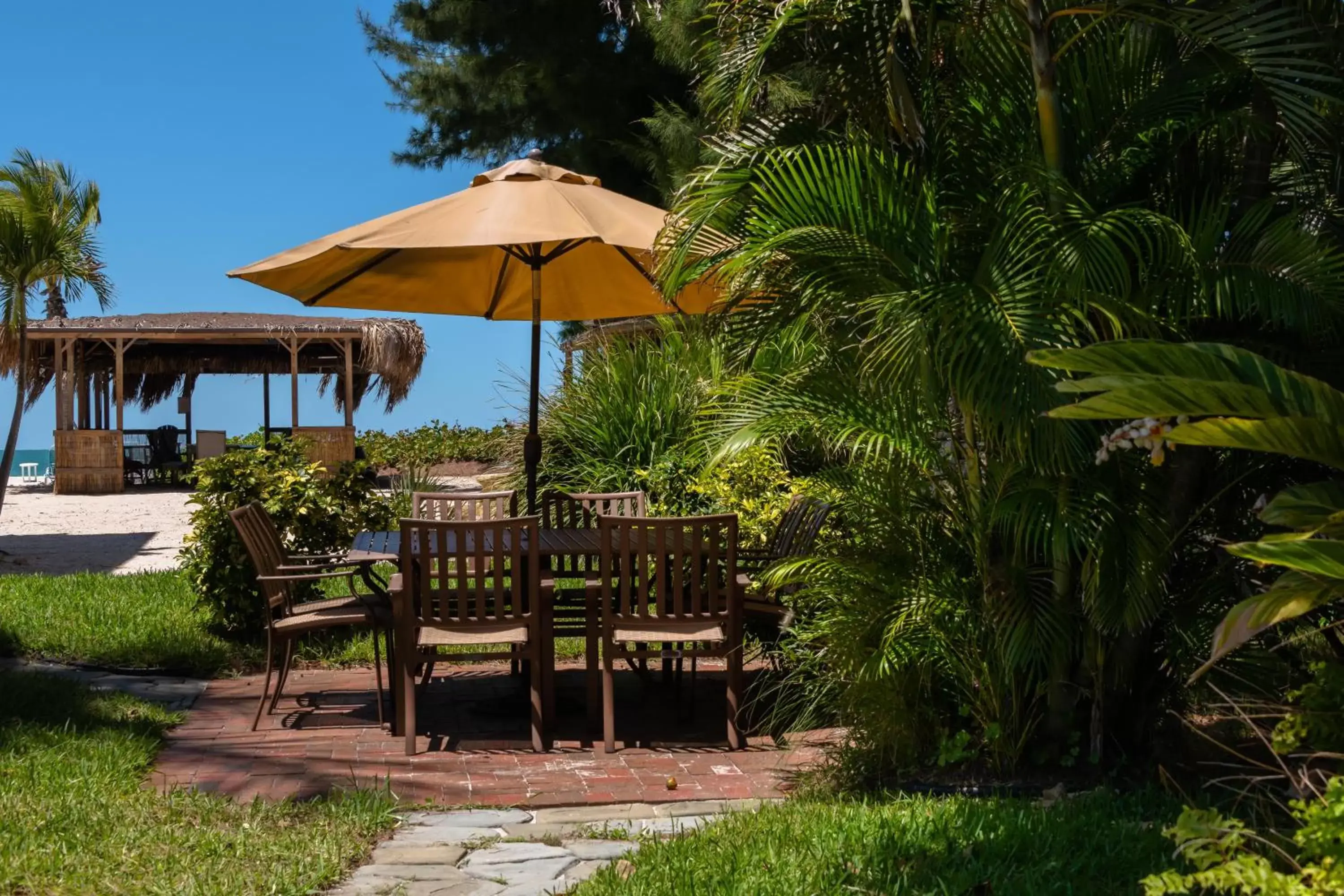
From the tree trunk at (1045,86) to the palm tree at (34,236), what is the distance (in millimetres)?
10750

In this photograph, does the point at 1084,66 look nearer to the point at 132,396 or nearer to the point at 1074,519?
the point at 1074,519

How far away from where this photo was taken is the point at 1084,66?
4.34 meters

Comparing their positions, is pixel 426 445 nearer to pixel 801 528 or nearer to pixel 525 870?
pixel 801 528

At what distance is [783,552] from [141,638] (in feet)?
12.2

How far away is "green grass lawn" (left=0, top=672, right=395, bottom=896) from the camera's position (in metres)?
3.43

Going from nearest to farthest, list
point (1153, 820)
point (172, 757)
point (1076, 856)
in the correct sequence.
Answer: point (1076, 856) < point (1153, 820) < point (172, 757)

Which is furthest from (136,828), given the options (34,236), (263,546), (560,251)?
(34,236)

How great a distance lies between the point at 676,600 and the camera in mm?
5211

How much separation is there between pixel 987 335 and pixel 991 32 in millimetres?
1272

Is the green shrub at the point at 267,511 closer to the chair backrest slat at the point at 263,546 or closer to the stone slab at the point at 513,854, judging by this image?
the chair backrest slat at the point at 263,546

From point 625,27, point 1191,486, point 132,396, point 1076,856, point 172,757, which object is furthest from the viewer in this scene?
point 132,396

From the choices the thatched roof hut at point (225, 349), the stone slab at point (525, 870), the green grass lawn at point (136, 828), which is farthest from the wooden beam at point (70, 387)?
the stone slab at point (525, 870)

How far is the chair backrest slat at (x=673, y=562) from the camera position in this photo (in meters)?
5.12

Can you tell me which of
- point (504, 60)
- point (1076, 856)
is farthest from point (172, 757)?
point (504, 60)
